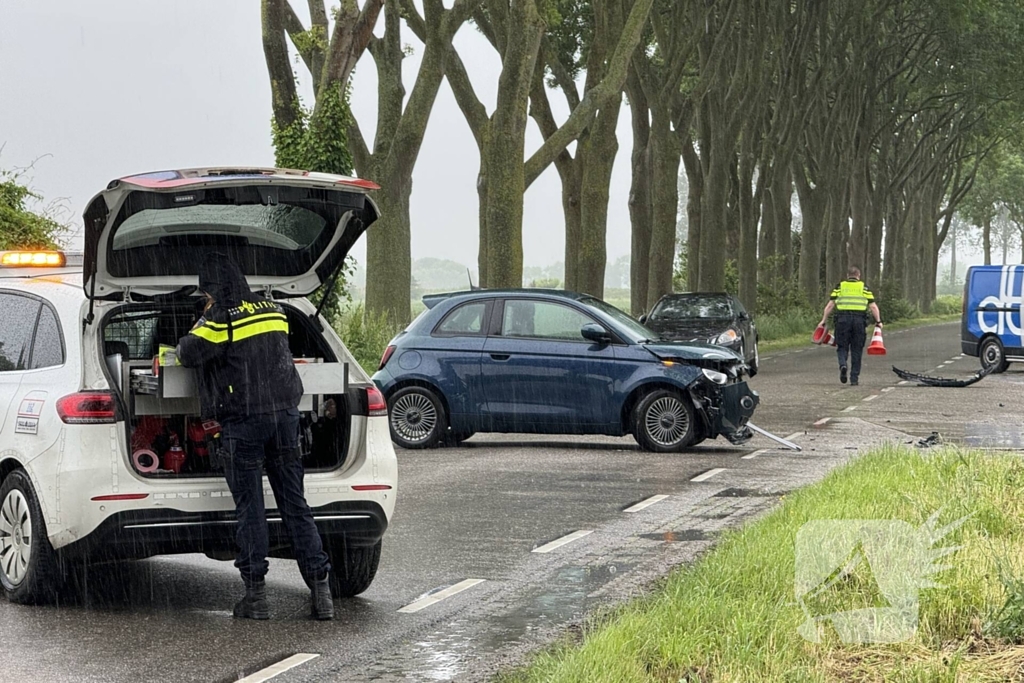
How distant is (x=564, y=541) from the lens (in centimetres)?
1036

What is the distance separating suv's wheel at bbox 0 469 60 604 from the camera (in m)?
7.93

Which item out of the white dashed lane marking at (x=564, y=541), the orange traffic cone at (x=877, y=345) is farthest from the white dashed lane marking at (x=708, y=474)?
the orange traffic cone at (x=877, y=345)

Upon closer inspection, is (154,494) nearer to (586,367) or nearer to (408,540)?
(408,540)

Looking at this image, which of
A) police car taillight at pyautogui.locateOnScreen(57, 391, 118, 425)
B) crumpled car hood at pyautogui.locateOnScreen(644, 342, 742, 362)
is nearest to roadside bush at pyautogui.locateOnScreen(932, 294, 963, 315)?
crumpled car hood at pyautogui.locateOnScreen(644, 342, 742, 362)

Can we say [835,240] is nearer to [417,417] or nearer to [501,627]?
[417,417]

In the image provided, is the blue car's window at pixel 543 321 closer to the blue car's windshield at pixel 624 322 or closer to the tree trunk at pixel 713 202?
the blue car's windshield at pixel 624 322

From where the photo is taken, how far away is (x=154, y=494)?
7.79m

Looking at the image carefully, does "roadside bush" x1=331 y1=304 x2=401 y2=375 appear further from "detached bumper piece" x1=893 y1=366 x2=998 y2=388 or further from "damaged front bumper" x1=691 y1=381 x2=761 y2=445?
"detached bumper piece" x1=893 y1=366 x2=998 y2=388

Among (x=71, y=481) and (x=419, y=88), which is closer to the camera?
(x=71, y=481)

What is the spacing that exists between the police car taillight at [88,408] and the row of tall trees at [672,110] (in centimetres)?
1619

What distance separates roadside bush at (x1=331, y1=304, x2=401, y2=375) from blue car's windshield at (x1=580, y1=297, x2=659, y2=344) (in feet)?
23.0

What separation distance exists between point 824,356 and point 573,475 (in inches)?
886

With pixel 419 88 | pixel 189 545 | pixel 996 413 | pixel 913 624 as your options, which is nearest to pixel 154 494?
pixel 189 545

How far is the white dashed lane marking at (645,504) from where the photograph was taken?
1181 cm
